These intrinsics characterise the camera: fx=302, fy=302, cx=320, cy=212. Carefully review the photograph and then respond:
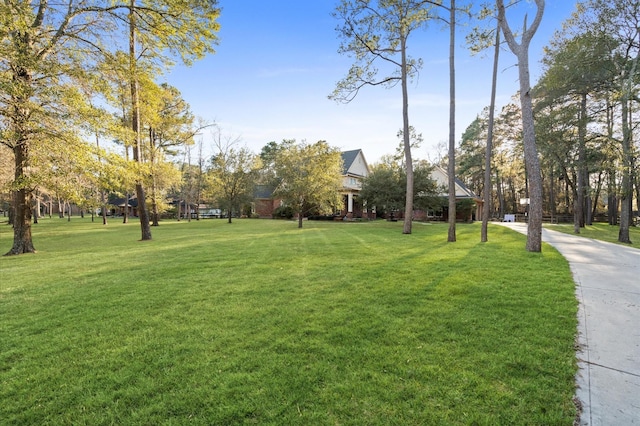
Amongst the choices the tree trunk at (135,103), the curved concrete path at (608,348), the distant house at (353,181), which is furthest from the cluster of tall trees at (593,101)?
the tree trunk at (135,103)

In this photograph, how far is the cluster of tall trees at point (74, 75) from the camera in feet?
26.5

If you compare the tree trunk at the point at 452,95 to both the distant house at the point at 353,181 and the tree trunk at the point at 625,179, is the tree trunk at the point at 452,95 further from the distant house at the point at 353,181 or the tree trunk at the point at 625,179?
the distant house at the point at 353,181

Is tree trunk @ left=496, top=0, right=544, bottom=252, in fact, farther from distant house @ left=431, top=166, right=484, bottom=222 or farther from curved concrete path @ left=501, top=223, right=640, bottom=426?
distant house @ left=431, top=166, right=484, bottom=222

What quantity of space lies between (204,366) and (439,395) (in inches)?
80.0

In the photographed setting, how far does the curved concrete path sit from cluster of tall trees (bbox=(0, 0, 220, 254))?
37.0 feet

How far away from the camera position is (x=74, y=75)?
8.81 meters

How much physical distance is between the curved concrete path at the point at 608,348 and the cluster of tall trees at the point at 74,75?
11.3 meters

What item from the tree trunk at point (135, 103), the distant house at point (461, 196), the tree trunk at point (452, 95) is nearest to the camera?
the tree trunk at point (135, 103)

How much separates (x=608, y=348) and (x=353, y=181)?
31817mm

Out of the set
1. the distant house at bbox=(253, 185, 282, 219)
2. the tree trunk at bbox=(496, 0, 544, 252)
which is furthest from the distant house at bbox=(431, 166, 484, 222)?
the distant house at bbox=(253, 185, 282, 219)

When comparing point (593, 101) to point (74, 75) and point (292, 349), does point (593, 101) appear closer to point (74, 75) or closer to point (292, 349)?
point (292, 349)

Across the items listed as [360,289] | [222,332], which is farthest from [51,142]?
[360,289]

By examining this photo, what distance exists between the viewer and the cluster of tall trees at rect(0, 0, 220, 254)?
8.06 metres

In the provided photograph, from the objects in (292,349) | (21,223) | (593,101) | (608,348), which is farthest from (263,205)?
(608,348)
